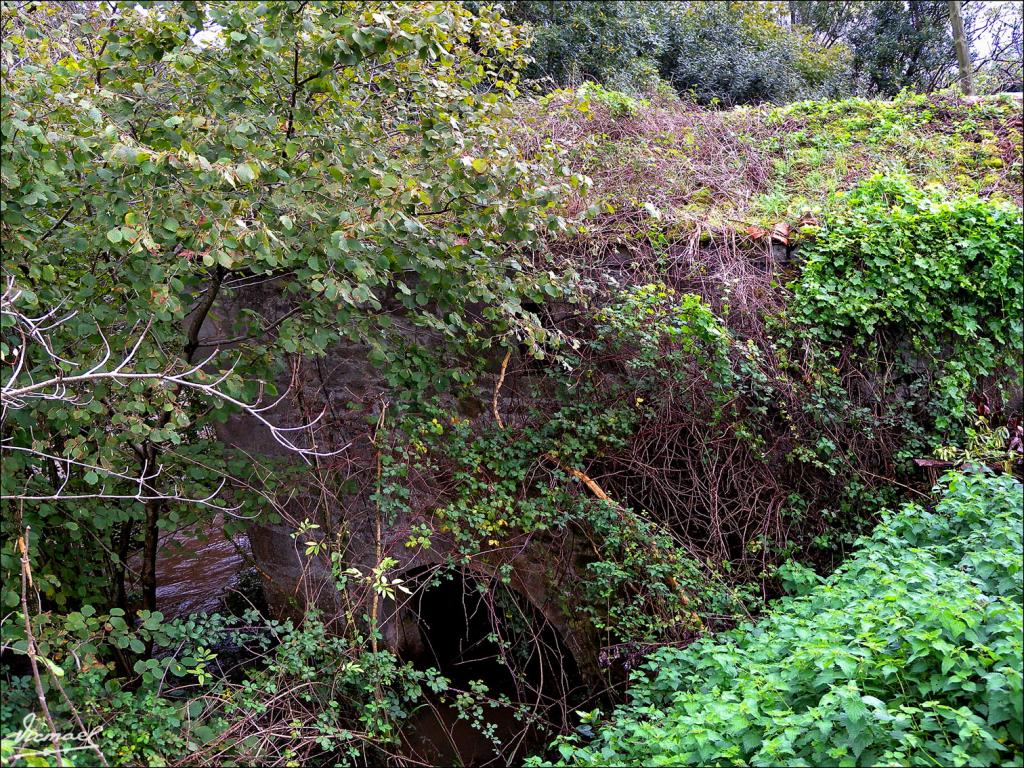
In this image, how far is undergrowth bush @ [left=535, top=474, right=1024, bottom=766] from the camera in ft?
8.76

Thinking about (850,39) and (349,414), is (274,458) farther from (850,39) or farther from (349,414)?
(850,39)

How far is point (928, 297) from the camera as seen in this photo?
592cm

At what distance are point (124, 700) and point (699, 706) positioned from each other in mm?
2594

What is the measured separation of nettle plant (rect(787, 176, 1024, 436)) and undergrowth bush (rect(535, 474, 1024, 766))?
69.6 inches

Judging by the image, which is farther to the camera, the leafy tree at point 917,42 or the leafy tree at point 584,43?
the leafy tree at point 917,42

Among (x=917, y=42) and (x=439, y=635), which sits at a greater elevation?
(x=917, y=42)

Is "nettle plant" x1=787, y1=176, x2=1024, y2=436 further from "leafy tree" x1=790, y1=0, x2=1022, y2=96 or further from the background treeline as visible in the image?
"leafy tree" x1=790, y1=0, x2=1022, y2=96

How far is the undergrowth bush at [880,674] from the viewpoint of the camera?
267cm

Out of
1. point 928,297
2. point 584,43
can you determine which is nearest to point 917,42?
point 584,43

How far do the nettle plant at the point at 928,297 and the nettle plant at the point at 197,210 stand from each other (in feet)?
8.39

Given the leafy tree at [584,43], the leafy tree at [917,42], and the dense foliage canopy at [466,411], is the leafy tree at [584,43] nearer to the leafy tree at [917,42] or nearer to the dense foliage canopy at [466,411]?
the dense foliage canopy at [466,411]

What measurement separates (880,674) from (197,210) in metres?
3.43

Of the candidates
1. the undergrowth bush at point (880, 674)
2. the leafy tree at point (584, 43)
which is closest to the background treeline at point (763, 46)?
the leafy tree at point (584, 43)

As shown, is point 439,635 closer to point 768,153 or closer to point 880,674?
point 880,674
